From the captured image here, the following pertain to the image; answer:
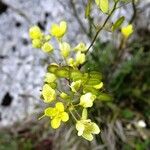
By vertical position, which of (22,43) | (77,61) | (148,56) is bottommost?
(77,61)

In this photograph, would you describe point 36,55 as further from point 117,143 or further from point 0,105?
point 117,143

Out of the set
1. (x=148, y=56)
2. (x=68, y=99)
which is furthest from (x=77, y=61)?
(x=148, y=56)

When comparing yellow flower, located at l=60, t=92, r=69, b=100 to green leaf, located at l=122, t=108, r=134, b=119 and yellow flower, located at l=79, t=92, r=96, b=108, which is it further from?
green leaf, located at l=122, t=108, r=134, b=119

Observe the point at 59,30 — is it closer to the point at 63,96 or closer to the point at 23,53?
the point at 63,96

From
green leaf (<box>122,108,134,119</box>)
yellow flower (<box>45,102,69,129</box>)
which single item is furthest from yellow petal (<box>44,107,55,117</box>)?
green leaf (<box>122,108,134,119</box>)

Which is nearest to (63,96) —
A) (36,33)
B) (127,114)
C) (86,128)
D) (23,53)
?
(86,128)

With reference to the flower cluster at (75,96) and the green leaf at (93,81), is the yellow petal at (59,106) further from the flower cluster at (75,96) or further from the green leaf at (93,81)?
the green leaf at (93,81)
